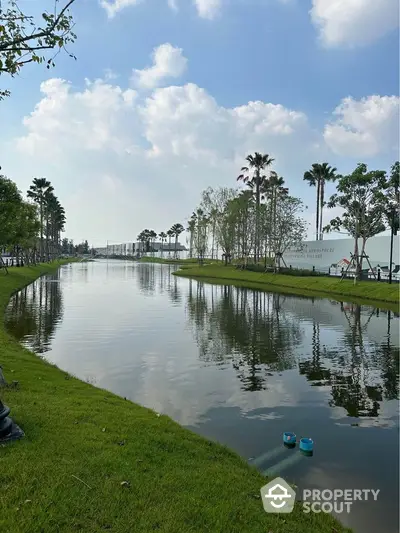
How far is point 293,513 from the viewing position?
5055mm

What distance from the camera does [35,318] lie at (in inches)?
858

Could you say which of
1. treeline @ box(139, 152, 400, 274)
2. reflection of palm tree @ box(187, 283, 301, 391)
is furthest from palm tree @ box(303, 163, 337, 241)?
reflection of palm tree @ box(187, 283, 301, 391)

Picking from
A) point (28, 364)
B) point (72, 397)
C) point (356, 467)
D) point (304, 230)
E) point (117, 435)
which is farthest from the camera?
point (304, 230)

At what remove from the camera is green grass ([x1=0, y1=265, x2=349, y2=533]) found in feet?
13.7

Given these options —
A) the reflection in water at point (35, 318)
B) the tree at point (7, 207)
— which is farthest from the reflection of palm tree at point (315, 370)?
the tree at point (7, 207)

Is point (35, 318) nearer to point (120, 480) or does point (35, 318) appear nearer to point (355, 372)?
point (355, 372)

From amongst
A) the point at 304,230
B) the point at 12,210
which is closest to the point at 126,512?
the point at 12,210

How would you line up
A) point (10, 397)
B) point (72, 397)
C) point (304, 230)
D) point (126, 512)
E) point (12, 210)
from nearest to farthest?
point (126, 512) < point (10, 397) < point (72, 397) < point (12, 210) < point (304, 230)

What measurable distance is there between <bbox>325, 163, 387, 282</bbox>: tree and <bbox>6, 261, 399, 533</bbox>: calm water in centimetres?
1692

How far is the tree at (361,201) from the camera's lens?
38.0 meters

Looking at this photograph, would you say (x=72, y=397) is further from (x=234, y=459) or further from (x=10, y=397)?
(x=234, y=459)

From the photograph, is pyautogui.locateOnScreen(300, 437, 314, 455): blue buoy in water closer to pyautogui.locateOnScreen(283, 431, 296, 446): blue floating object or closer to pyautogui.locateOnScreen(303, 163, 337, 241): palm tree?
pyautogui.locateOnScreen(283, 431, 296, 446): blue floating object

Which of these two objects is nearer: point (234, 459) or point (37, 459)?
point (37, 459)

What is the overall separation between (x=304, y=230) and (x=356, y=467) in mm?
52314
